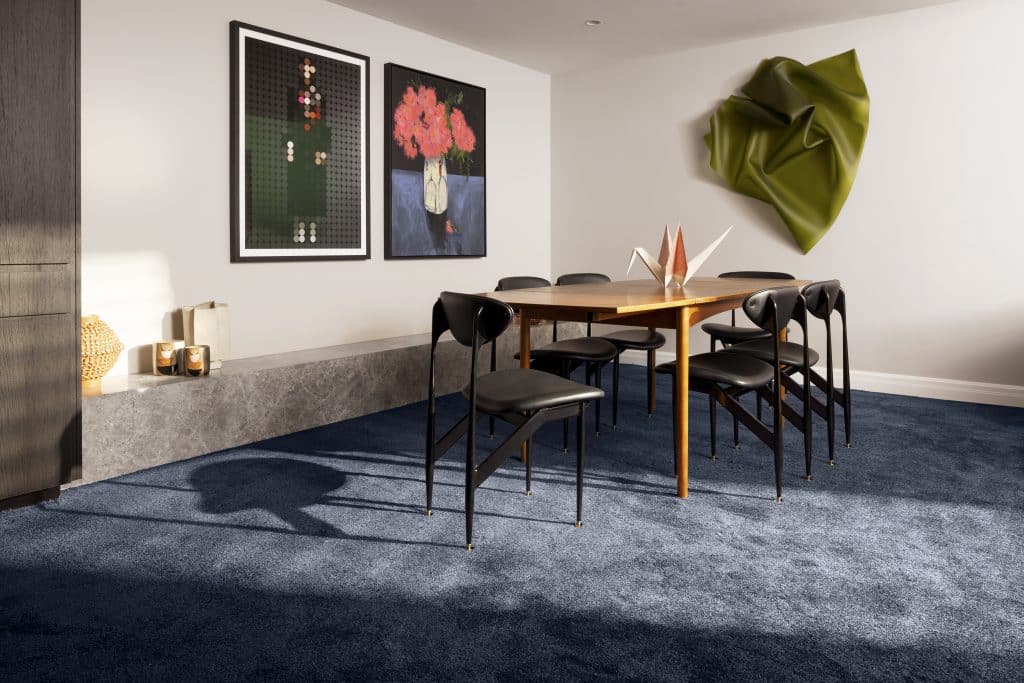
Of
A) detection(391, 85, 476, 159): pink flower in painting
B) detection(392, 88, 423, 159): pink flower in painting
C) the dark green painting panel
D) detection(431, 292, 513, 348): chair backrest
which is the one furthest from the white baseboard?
detection(431, 292, 513, 348): chair backrest

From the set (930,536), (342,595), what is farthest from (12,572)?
(930,536)

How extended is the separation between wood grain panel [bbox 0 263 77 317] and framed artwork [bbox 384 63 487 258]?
2656 mm

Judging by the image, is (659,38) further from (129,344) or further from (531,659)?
(531,659)

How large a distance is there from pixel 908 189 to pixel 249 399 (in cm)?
454

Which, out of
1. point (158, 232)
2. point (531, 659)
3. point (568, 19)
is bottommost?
point (531, 659)

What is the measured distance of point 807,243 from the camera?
5691 mm

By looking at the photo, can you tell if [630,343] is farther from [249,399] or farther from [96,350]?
[96,350]

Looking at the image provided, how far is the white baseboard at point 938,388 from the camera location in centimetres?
511

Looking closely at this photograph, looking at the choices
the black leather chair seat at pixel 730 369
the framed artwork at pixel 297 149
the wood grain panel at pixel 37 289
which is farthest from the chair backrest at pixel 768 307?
the framed artwork at pixel 297 149

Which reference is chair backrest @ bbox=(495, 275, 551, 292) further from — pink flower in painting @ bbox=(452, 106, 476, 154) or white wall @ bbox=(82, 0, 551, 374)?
pink flower in painting @ bbox=(452, 106, 476, 154)

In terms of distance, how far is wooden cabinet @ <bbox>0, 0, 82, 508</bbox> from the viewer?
279 centimetres

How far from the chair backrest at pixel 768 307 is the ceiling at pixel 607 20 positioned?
9.08 feet

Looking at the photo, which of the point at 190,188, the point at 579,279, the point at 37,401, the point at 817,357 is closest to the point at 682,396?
the point at 817,357

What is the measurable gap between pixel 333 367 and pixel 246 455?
0.84 metres
